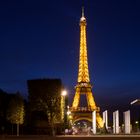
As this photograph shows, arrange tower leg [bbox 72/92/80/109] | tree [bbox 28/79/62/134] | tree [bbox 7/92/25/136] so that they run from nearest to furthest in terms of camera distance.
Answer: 1. tree [bbox 28/79/62/134]
2. tree [bbox 7/92/25/136]
3. tower leg [bbox 72/92/80/109]

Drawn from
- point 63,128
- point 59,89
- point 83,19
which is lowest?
point 63,128

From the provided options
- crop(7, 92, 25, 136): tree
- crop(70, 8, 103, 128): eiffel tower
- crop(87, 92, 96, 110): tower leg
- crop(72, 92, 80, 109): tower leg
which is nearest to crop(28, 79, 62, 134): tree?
crop(7, 92, 25, 136): tree

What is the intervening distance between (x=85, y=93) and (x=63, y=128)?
1096 inches

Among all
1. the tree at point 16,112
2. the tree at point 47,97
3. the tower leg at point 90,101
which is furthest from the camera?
the tower leg at point 90,101

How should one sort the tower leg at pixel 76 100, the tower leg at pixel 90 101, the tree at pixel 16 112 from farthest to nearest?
the tower leg at pixel 90 101 → the tower leg at pixel 76 100 → the tree at pixel 16 112

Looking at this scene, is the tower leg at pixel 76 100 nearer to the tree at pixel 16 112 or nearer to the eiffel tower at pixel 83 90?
the eiffel tower at pixel 83 90

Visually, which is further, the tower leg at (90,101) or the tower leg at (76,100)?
the tower leg at (90,101)

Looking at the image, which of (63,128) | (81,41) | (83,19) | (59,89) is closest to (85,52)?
(81,41)

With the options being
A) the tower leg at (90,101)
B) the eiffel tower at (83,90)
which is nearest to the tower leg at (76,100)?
the eiffel tower at (83,90)

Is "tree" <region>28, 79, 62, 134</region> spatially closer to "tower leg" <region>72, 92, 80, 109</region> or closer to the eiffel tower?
"tower leg" <region>72, 92, 80, 109</region>

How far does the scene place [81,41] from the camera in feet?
392

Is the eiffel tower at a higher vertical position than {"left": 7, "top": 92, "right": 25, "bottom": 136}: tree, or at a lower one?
higher

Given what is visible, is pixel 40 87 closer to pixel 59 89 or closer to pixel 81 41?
pixel 59 89

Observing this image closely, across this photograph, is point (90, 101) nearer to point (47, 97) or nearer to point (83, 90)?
point (83, 90)
